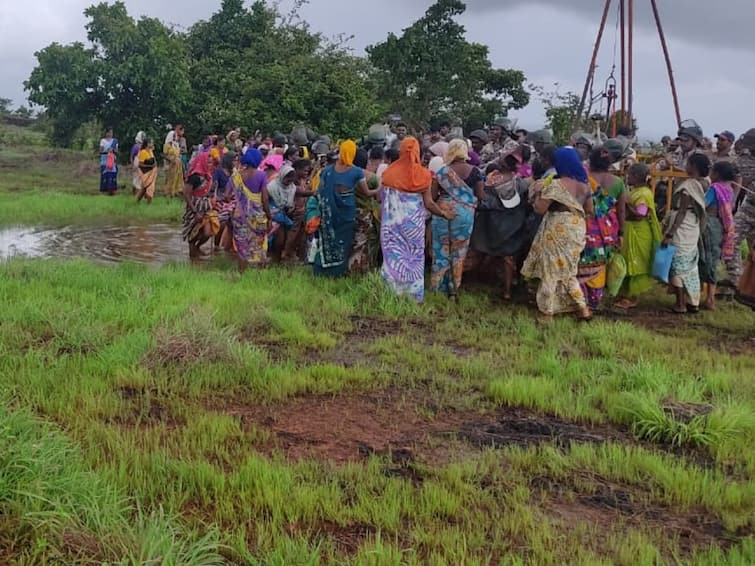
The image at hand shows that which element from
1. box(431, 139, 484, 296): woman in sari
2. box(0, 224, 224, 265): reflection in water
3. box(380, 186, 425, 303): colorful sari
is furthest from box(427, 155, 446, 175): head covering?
box(0, 224, 224, 265): reflection in water

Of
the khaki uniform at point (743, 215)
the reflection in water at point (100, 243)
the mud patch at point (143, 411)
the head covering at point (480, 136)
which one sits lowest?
the mud patch at point (143, 411)

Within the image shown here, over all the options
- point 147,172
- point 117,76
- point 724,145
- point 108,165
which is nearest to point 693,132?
point 724,145

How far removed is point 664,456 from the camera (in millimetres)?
4059

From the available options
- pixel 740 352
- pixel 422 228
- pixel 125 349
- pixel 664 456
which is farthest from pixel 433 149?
pixel 664 456

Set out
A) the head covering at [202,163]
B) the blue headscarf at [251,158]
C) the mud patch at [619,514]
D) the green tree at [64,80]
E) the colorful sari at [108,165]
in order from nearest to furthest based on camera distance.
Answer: the mud patch at [619,514] → the blue headscarf at [251,158] → the head covering at [202,163] → the colorful sari at [108,165] → the green tree at [64,80]

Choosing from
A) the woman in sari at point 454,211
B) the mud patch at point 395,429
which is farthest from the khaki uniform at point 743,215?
the mud patch at point 395,429

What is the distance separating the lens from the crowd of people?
701 centimetres

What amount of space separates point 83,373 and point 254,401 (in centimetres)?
119

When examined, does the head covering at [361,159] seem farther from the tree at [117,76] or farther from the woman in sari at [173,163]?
the tree at [117,76]

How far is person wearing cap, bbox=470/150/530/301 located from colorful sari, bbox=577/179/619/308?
26.9 inches

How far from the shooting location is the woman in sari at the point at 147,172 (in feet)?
49.9

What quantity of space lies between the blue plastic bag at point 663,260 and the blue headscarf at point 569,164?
1260mm

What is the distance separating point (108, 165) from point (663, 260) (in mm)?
13669

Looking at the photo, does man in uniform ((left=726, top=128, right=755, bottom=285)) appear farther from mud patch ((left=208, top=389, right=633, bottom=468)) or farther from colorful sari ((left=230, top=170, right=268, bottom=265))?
colorful sari ((left=230, top=170, right=268, bottom=265))
